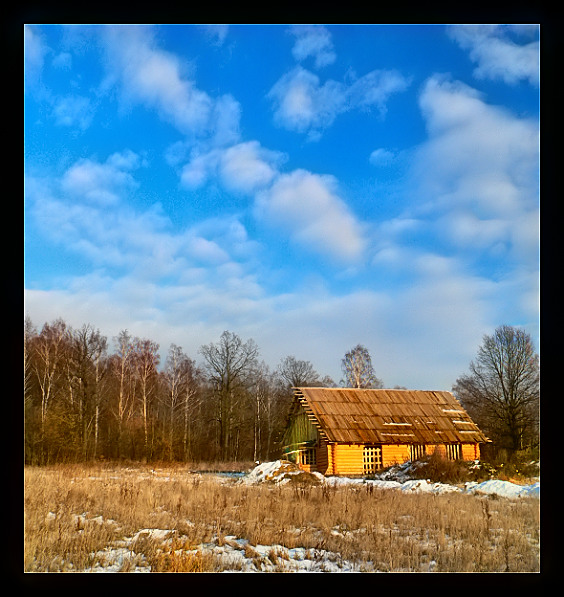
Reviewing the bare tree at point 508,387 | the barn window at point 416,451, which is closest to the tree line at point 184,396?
the bare tree at point 508,387

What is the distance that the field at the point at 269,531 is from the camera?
18.2 feet

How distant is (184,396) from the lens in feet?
84.2

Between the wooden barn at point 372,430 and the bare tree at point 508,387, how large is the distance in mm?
2593

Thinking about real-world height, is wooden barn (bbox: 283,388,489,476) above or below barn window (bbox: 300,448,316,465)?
above

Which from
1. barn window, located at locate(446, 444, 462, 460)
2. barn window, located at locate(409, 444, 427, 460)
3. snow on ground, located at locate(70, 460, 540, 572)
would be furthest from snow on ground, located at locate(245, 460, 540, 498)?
snow on ground, located at locate(70, 460, 540, 572)

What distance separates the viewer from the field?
5.54 metres

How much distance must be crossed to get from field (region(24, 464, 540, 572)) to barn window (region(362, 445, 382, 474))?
729 cm

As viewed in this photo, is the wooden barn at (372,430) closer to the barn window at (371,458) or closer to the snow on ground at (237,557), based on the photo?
the barn window at (371,458)

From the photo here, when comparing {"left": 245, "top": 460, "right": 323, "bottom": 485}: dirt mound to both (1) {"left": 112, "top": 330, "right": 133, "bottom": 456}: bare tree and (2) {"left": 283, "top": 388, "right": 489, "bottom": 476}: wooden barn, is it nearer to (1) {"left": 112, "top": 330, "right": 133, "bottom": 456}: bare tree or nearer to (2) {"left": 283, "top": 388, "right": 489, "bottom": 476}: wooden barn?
(2) {"left": 283, "top": 388, "right": 489, "bottom": 476}: wooden barn

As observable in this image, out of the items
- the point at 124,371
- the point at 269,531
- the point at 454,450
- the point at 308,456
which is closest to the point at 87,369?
the point at 124,371

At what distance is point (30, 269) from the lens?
21.6m

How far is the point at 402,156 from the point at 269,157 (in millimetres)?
5177

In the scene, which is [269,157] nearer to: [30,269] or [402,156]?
[402,156]

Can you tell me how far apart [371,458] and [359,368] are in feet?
29.8
